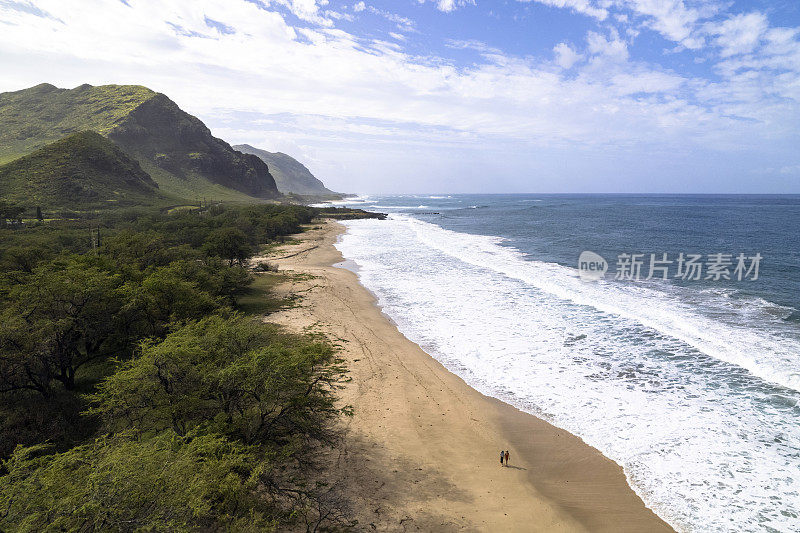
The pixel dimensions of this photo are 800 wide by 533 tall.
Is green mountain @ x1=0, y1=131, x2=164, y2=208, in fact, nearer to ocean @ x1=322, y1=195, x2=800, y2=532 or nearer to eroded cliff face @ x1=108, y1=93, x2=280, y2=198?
eroded cliff face @ x1=108, y1=93, x2=280, y2=198

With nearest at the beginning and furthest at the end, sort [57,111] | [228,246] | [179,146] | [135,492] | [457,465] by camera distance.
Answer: [135,492] → [457,465] → [228,246] → [57,111] → [179,146]

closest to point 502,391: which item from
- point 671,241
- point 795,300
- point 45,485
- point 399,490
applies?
point 399,490

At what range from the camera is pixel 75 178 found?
7644 centimetres

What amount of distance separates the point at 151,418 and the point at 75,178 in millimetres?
92710

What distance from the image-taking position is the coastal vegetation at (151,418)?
6.89 metres

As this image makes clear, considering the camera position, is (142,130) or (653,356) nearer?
(653,356)

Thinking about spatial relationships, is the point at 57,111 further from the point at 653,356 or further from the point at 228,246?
the point at 653,356

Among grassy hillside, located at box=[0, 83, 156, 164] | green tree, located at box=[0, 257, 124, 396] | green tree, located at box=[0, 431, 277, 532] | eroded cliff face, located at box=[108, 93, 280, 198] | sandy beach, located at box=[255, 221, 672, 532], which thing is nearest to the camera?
green tree, located at box=[0, 431, 277, 532]

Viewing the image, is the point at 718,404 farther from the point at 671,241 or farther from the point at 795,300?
the point at 671,241

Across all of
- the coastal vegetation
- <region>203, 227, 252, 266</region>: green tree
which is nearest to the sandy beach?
the coastal vegetation

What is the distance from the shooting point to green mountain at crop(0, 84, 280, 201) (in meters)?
127

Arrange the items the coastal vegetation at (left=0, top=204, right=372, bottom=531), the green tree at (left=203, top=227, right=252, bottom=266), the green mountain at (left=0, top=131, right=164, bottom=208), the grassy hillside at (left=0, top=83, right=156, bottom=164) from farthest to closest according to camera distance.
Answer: the grassy hillside at (left=0, top=83, right=156, bottom=164) < the green mountain at (left=0, top=131, right=164, bottom=208) < the green tree at (left=203, top=227, right=252, bottom=266) < the coastal vegetation at (left=0, top=204, right=372, bottom=531)

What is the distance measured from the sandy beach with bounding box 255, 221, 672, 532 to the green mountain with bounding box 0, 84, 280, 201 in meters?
131

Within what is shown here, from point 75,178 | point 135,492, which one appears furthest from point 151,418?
point 75,178
